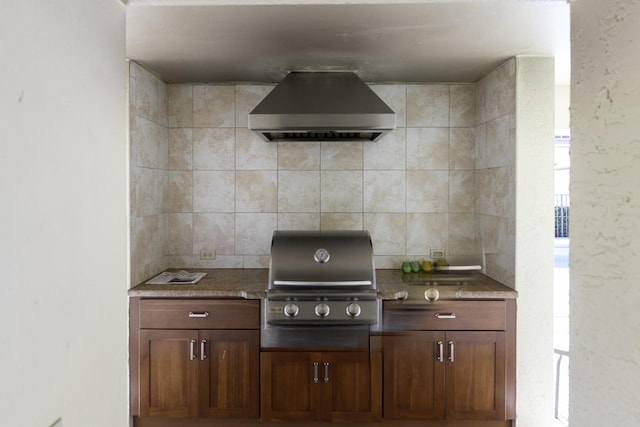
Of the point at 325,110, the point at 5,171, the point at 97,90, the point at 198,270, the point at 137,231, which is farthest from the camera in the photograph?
the point at 198,270

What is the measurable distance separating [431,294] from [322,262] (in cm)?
67

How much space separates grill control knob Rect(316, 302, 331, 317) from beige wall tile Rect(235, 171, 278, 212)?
0.95 m

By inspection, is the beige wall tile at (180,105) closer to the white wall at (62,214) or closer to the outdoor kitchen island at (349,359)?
the outdoor kitchen island at (349,359)

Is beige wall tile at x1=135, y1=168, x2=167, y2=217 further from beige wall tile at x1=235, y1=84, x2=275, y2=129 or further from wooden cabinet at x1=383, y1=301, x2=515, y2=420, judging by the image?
wooden cabinet at x1=383, y1=301, x2=515, y2=420

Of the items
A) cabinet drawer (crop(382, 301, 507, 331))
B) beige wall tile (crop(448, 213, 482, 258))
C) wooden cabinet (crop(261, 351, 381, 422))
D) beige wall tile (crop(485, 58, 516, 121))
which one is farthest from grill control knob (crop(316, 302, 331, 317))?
beige wall tile (crop(485, 58, 516, 121))

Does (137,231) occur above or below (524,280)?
above

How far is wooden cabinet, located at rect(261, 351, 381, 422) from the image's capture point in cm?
250

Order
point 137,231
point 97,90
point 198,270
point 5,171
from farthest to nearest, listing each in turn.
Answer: point 198,270, point 137,231, point 97,90, point 5,171

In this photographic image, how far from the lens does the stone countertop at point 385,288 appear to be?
2.48 metres

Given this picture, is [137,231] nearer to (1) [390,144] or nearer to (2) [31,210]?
(1) [390,144]

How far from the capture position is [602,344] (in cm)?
95

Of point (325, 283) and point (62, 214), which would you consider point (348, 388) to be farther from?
point (62, 214)

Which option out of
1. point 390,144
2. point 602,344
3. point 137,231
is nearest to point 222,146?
point 137,231

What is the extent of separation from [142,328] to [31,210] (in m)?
1.99
